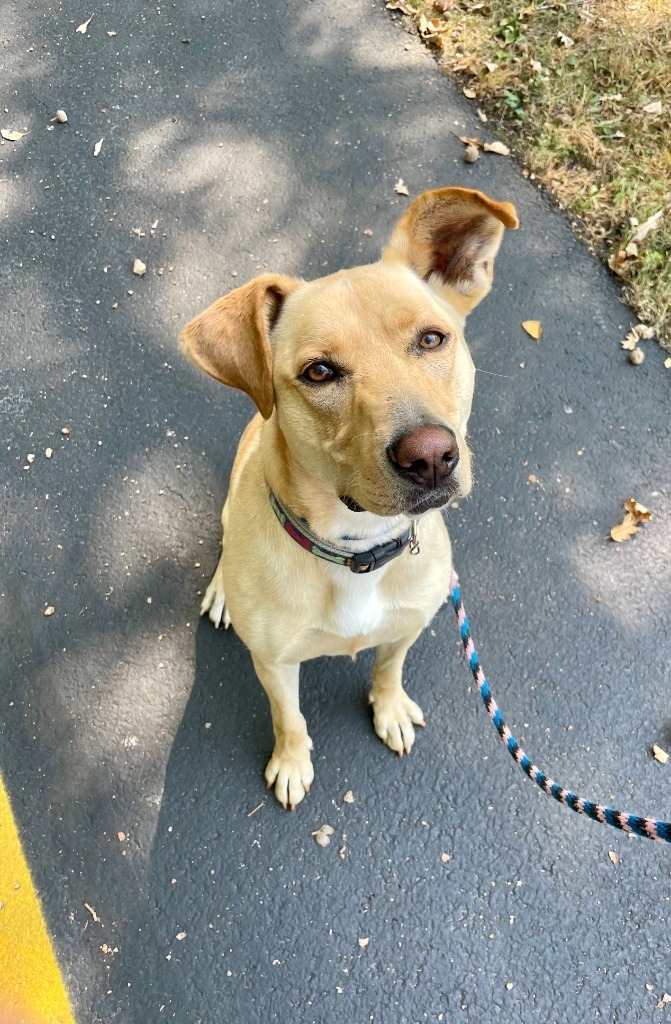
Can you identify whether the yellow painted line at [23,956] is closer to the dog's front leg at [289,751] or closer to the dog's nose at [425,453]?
the dog's front leg at [289,751]

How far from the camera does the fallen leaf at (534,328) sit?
385cm

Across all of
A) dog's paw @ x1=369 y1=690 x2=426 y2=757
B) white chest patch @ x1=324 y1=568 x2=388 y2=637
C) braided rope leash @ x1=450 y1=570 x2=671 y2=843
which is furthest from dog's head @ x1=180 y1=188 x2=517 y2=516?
dog's paw @ x1=369 y1=690 x2=426 y2=757

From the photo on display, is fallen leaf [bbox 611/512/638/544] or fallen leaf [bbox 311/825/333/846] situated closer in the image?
fallen leaf [bbox 311/825/333/846]

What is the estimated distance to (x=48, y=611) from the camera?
10.7 feet

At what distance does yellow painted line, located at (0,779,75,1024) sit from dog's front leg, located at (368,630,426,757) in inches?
58.2

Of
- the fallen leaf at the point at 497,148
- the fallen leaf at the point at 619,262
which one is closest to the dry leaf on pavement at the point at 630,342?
the fallen leaf at the point at 619,262

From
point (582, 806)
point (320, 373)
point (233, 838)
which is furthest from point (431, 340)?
point (233, 838)

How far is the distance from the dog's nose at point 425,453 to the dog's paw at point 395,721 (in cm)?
144

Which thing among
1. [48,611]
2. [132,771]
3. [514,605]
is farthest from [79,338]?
[514,605]

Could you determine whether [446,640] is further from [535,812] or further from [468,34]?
[468,34]

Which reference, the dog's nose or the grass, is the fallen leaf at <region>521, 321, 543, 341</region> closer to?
the grass

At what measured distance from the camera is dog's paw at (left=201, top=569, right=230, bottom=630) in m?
3.17

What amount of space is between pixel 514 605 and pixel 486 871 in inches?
44.1

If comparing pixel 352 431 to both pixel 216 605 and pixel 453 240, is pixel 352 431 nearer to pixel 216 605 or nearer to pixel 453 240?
pixel 453 240
